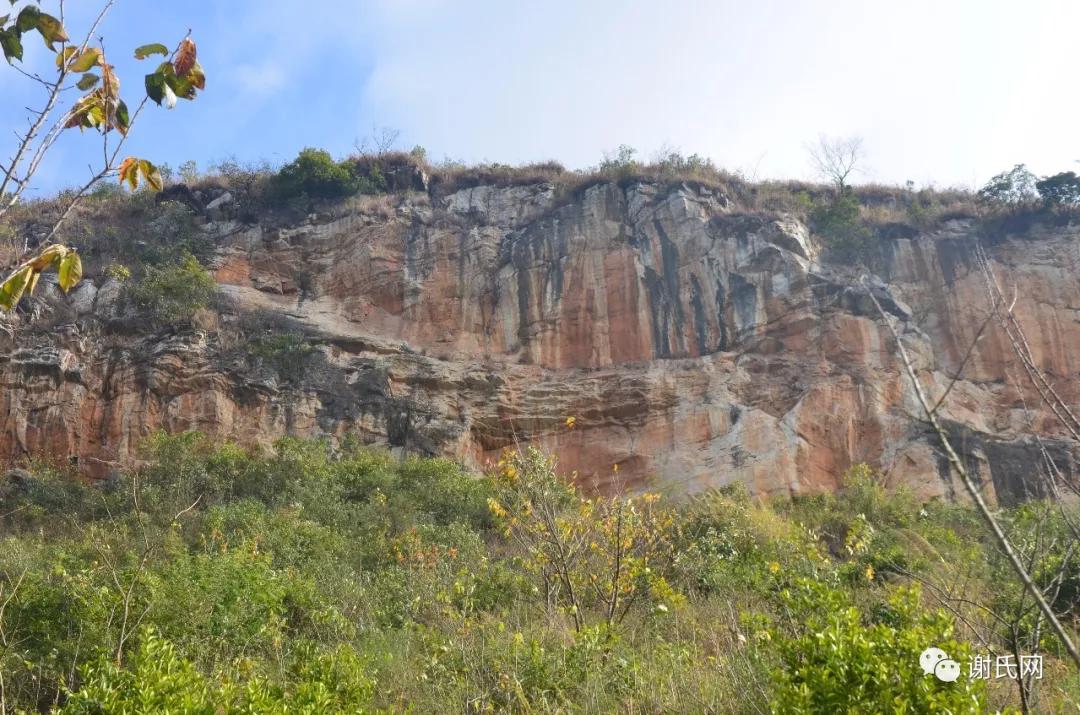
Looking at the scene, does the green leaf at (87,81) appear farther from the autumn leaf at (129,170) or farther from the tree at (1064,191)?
the tree at (1064,191)

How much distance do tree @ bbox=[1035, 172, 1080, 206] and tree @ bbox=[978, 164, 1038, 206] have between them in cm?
37

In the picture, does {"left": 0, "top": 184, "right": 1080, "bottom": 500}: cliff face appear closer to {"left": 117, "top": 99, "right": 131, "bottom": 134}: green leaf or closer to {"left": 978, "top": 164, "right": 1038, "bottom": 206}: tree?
{"left": 978, "top": 164, "right": 1038, "bottom": 206}: tree

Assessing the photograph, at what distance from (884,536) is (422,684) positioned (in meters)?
8.38

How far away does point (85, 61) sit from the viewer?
2949mm

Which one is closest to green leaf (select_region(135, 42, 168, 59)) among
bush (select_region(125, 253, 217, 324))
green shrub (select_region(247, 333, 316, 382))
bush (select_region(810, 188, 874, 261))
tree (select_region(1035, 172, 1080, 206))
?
green shrub (select_region(247, 333, 316, 382))

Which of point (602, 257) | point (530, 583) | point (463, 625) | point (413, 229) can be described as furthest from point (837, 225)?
point (463, 625)

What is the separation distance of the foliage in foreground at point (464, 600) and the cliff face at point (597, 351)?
217cm

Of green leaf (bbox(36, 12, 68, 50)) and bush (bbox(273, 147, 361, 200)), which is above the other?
bush (bbox(273, 147, 361, 200))

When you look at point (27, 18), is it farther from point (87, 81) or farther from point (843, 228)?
point (843, 228)

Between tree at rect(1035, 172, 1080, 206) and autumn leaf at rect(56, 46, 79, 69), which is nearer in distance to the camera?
autumn leaf at rect(56, 46, 79, 69)

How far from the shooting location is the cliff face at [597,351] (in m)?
17.8

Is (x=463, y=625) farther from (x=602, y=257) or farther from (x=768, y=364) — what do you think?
(x=602, y=257)

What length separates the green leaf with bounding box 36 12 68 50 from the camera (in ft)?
9.36

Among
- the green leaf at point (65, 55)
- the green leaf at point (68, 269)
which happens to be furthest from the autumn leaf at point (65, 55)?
the green leaf at point (68, 269)
